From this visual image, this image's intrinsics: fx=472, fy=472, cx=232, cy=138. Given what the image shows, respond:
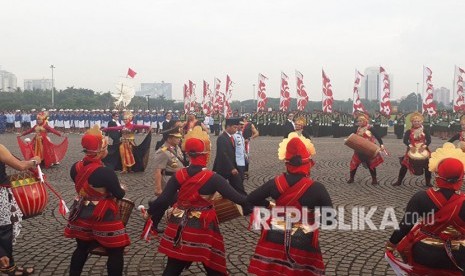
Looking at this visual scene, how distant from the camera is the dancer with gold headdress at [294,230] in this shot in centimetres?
380

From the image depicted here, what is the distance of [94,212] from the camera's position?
4414 mm

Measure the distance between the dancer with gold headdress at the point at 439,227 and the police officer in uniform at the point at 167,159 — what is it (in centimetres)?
411

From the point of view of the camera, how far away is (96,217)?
4.39 metres

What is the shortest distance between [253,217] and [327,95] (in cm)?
2559

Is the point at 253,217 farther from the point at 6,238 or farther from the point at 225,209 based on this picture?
the point at 6,238

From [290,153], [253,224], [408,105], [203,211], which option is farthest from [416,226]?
[408,105]

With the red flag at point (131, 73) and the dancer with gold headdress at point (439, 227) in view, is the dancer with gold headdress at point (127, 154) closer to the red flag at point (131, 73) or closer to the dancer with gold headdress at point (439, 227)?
the red flag at point (131, 73)

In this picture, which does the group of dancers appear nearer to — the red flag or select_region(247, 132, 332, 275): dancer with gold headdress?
select_region(247, 132, 332, 275): dancer with gold headdress

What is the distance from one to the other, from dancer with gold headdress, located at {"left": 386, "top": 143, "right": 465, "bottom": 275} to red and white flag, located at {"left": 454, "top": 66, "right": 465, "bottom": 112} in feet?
83.4

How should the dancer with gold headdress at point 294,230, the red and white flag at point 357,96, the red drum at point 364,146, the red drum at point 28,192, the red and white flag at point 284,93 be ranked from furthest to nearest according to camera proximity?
the red and white flag at point 284,93
the red and white flag at point 357,96
the red drum at point 364,146
the red drum at point 28,192
the dancer with gold headdress at point 294,230

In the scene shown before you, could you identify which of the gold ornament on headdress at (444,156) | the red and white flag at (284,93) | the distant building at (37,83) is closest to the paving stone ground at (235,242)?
the gold ornament on headdress at (444,156)

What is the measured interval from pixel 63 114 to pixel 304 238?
33794 mm

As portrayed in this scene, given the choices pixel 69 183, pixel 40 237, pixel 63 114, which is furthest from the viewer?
pixel 63 114

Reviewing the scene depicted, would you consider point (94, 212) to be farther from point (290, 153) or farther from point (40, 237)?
point (40, 237)
